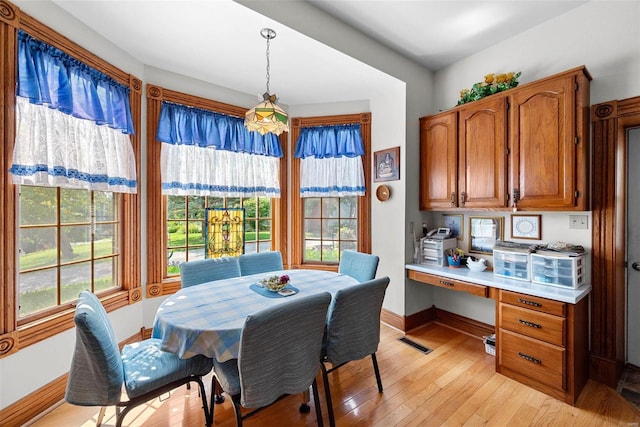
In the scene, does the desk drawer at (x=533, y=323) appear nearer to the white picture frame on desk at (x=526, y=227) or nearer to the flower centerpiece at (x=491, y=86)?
the white picture frame on desk at (x=526, y=227)

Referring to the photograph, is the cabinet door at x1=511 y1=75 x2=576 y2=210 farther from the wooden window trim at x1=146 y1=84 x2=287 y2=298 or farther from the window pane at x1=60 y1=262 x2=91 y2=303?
the window pane at x1=60 y1=262 x2=91 y2=303

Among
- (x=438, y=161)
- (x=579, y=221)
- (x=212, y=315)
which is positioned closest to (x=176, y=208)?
(x=212, y=315)

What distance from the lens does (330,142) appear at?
3.68 metres

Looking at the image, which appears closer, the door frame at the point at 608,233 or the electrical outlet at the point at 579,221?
the door frame at the point at 608,233

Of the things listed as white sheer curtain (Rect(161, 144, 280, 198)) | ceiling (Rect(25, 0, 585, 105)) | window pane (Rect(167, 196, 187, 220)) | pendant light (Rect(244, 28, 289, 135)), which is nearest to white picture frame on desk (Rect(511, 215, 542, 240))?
ceiling (Rect(25, 0, 585, 105))

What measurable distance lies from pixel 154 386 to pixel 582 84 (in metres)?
3.47

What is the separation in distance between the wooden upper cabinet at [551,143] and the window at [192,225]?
9.62ft

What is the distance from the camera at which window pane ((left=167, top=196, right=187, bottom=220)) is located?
3.10 m

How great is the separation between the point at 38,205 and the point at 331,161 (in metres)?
2.88

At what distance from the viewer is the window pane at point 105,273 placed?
8.18 ft

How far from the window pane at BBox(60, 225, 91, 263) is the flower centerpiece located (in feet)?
12.3

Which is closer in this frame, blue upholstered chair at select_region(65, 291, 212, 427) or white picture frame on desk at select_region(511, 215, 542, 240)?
blue upholstered chair at select_region(65, 291, 212, 427)

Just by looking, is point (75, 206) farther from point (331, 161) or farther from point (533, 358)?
point (533, 358)

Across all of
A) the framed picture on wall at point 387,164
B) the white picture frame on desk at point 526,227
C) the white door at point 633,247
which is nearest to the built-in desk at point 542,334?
the white door at point 633,247
